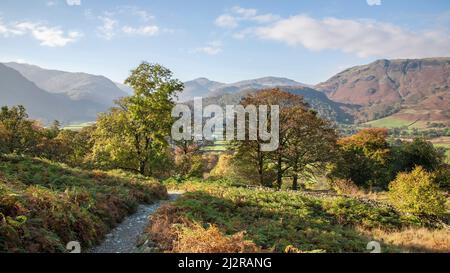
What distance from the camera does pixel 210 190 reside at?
24500 millimetres

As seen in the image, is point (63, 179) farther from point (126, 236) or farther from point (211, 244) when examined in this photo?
point (211, 244)

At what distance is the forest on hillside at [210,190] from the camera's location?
36.9ft

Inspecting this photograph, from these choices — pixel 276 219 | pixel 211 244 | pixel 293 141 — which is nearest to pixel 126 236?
pixel 211 244

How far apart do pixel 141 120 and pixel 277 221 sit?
20220 mm

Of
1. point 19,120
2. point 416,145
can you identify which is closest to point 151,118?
point 19,120

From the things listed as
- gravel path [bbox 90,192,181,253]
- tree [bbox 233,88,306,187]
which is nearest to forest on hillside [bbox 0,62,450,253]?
tree [bbox 233,88,306,187]

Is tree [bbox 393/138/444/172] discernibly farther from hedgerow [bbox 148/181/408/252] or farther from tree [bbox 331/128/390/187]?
hedgerow [bbox 148/181/408/252]

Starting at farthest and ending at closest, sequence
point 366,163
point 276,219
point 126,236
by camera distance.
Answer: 1. point 366,163
2. point 276,219
3. point 126,236

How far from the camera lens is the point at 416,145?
172 feet

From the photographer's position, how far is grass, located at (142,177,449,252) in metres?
12.1

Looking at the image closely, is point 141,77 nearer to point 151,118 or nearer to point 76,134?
point 151,118
